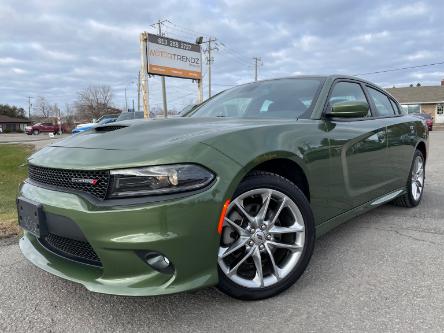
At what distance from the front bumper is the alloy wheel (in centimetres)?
20

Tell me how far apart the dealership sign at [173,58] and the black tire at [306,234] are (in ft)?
55.6

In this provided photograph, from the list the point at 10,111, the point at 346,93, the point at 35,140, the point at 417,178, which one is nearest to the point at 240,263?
the point at 346,93

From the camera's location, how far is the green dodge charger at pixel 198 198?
80.7 inches

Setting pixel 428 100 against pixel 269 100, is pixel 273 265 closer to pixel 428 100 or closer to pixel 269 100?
pixel 269 100

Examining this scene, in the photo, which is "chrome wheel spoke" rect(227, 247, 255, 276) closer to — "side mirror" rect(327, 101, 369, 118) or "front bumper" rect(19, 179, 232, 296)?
"front bumper" rect(19, 179, 232, 296)

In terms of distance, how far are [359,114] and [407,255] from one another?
1209 mm

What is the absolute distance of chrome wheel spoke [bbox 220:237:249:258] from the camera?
233cm

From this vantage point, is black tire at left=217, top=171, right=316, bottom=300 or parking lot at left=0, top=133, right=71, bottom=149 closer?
black tire at left=217, top=171, right=316, bottom=300

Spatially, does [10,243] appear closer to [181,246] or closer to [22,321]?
[22,321]

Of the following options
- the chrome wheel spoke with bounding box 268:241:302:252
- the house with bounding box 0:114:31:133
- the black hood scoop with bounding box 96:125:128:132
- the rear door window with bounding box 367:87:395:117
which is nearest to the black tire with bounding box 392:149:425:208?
the rear door window with bounding box 367:87:395:117

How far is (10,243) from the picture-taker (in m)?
3.69

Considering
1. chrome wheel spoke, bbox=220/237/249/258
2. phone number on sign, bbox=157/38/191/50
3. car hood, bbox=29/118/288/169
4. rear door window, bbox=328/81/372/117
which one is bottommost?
chrome wheel spoke, bbox=220/237/249/258

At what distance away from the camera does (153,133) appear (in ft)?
8.39

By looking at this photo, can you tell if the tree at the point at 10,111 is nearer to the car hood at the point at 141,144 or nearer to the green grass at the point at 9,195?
the green grass at the point at 9,195
